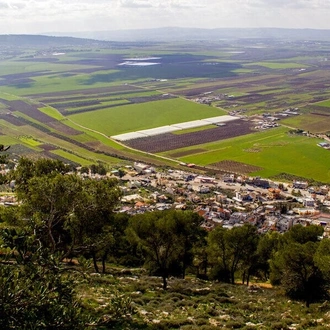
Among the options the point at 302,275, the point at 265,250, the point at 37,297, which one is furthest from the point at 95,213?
the point at 37,297

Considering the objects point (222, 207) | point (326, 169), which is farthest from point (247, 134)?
point (222, 207)

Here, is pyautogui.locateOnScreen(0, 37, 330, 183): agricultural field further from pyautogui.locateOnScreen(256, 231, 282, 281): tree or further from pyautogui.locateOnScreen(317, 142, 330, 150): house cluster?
pyautogui.locateOnScreen(256, 231, 282, 281): tree

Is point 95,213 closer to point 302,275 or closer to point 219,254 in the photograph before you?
point 219,254

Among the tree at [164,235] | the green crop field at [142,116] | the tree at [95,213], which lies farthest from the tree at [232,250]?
the green crop field at [142,116]

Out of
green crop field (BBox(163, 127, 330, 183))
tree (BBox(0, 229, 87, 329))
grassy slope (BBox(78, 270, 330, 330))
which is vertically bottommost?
green crop field (BBox(163, 127, 330, 183))

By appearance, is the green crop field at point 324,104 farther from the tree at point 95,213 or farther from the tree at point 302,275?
the tree at point 95,213

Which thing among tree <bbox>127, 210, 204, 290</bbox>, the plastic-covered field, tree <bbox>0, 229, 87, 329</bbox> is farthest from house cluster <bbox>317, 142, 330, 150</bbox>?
tree <bbox>0, 229, 87, 329</bbox>
